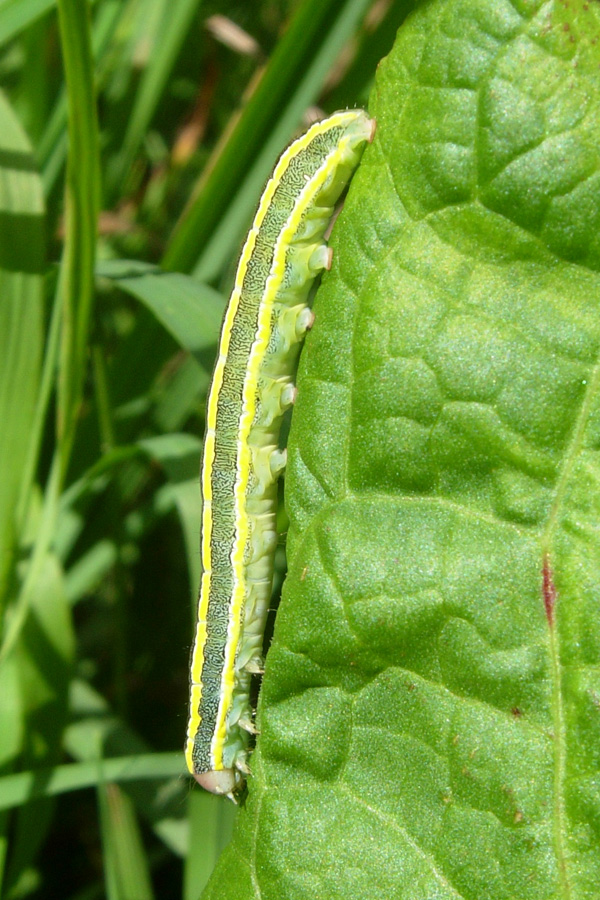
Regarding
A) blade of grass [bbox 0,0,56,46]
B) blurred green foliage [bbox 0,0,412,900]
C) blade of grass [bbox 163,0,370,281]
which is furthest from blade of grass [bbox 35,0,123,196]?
blade of grass [bbox 0,0,56,46]

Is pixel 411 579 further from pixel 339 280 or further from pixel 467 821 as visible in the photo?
pixel 339 280

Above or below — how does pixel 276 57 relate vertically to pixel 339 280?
above

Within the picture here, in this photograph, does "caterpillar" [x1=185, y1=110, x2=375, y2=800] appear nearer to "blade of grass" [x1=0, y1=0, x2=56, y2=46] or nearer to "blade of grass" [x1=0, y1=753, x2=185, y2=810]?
"blade of grass" [x1=0, y1=753, x2=185, y2=810]

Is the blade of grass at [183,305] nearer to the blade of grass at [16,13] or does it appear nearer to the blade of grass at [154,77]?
the blade of grass at [16,13]

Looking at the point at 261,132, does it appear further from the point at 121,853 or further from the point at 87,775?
the point at 121,853

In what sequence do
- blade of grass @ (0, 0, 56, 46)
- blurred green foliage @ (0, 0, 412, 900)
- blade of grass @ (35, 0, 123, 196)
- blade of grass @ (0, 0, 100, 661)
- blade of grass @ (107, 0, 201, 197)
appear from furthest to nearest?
blade of grass @ (107, 0, 201, 197) < blade of grass @ (35, 0, 123, 196) < blurred green foliage @ (0, 0, 412, 900) < blade of grass @ (0, 0, 56, 46) < blade of grass @ (0, 0, 100, 661)

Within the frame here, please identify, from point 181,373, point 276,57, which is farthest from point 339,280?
point 181,373

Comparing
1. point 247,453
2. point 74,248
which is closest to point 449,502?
point 247,453
